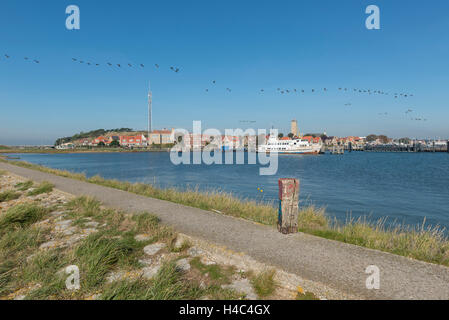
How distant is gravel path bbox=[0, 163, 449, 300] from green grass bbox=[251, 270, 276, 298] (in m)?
0.26

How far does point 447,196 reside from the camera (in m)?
20.1

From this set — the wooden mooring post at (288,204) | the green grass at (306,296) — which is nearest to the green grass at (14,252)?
the green grass at (306,296)

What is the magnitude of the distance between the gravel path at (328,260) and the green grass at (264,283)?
26cm

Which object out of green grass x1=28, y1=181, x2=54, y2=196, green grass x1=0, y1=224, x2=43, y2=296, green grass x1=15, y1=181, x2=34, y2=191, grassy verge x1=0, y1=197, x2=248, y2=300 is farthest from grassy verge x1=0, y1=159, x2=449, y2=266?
green grass x1=15, y1=181, x2=34, y2=191

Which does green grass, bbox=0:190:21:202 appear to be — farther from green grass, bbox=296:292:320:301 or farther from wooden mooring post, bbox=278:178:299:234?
green grass, bbox=296:292:320:301

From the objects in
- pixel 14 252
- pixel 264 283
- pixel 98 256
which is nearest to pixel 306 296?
pixel 264 283

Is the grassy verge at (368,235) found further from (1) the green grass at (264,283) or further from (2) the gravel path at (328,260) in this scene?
(1) the green grass at (264,283)

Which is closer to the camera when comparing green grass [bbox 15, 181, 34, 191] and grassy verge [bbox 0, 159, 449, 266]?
grassy verge [bbox 0, 159, 449, 266]

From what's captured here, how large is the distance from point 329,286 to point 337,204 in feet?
46.3

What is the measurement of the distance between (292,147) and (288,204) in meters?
97.6

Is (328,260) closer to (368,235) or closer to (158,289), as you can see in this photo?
(368,235)

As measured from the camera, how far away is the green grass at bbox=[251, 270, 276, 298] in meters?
3.53
